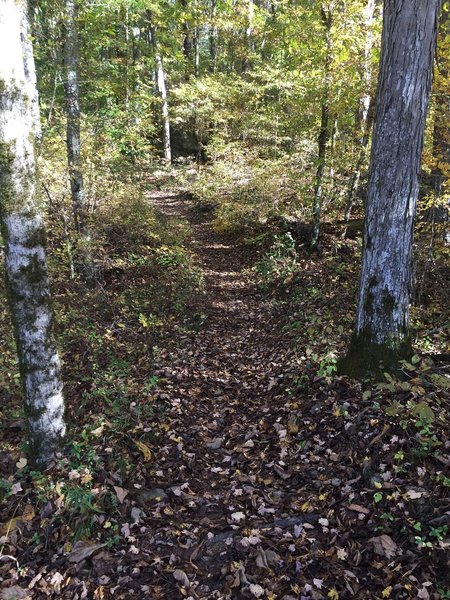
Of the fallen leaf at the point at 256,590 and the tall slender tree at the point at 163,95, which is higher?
the tall slender tree at the point at 163,95

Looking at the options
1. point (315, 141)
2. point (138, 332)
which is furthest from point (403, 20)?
point (315, 141)

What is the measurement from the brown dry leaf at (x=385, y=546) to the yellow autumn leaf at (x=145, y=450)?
2.41m

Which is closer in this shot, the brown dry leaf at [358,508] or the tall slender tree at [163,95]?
the brown dry leaf at [358,508]

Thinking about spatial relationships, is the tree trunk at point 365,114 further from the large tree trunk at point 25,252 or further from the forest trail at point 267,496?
the large tree trunk at point 25,252

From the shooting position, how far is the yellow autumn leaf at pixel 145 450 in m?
4.69

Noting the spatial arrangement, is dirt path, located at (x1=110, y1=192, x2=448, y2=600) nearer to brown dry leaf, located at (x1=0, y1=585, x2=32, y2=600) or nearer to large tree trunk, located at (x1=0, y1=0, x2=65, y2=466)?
brown dry leaf, located at (x1=0, y1=585, x2=32, y2=600)

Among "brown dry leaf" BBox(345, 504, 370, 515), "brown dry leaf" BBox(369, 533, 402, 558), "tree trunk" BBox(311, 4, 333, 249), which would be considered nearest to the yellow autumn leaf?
"brown dry leaf" BBox(345, 504, 370, 515)

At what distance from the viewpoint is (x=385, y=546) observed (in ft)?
11.0

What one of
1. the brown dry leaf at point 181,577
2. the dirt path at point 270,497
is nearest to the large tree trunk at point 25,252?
the dirt path at point 270,497

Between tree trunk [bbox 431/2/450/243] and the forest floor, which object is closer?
the forest floor

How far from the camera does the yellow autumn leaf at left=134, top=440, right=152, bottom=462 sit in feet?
15.4

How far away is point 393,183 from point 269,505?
3653 millimetres

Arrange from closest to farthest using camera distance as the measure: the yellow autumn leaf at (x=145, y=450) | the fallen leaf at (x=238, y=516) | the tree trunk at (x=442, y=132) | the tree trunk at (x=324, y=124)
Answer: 1. the fallen leaf at (x=238, y=516)
2. the yellow autumn leaf at (x=145, y=450)
3. the tree trunk at (x=442, y=132)
4. the tree trunk at (x=324, y=124)

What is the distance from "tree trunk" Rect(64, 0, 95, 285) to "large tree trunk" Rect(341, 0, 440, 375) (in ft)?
19.0
